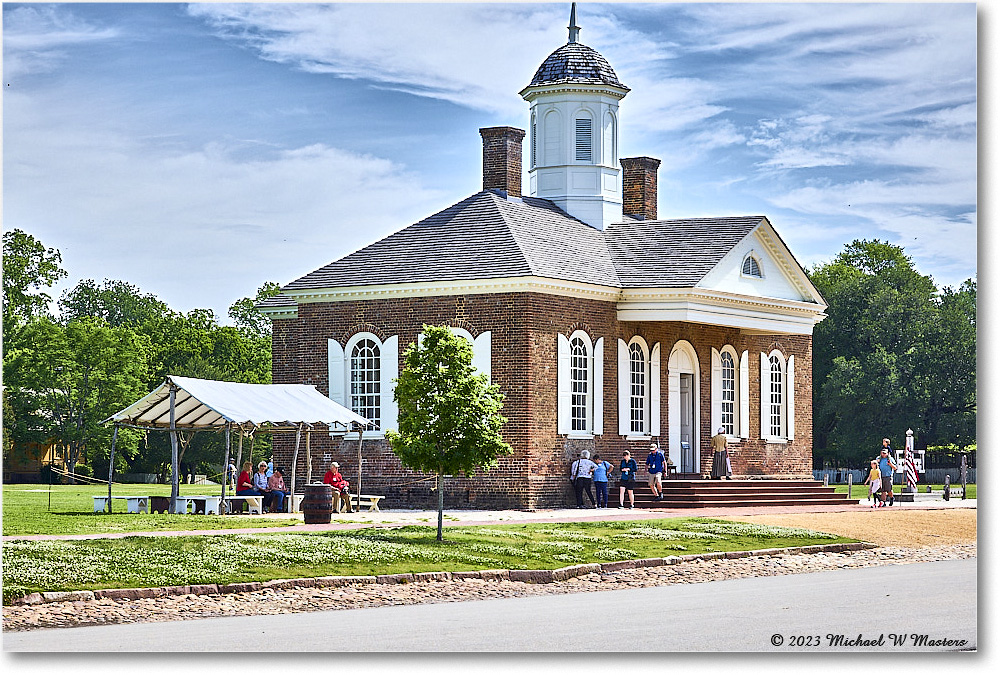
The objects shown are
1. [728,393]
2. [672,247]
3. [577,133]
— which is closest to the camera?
[672,247]

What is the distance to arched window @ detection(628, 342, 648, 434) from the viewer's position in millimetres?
36312

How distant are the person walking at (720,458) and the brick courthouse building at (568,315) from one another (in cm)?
46

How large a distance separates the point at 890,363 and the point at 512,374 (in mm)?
34686

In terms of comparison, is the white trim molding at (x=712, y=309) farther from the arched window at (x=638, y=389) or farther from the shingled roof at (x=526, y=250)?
the arched window at (x=638, y=389)

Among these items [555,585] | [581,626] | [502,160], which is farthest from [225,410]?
[581,626]

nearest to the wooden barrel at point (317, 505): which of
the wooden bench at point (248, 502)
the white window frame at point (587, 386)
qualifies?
the wooden bench at point (248, 502)

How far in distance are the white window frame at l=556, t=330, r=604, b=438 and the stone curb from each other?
32.9 feet

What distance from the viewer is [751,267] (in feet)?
125

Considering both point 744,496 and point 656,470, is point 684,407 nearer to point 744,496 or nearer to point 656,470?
point 744,496

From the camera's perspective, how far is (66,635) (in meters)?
14.3

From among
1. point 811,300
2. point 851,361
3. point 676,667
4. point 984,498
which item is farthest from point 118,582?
point 851,361

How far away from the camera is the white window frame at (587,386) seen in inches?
1336

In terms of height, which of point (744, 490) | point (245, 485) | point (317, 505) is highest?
point (245, 485)

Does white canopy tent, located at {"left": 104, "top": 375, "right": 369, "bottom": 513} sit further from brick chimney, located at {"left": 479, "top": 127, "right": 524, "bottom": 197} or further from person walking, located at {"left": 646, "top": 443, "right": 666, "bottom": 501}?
brick chimney, located at {"left": 479, "top": 127, "right": 524, "bottom": 197}
